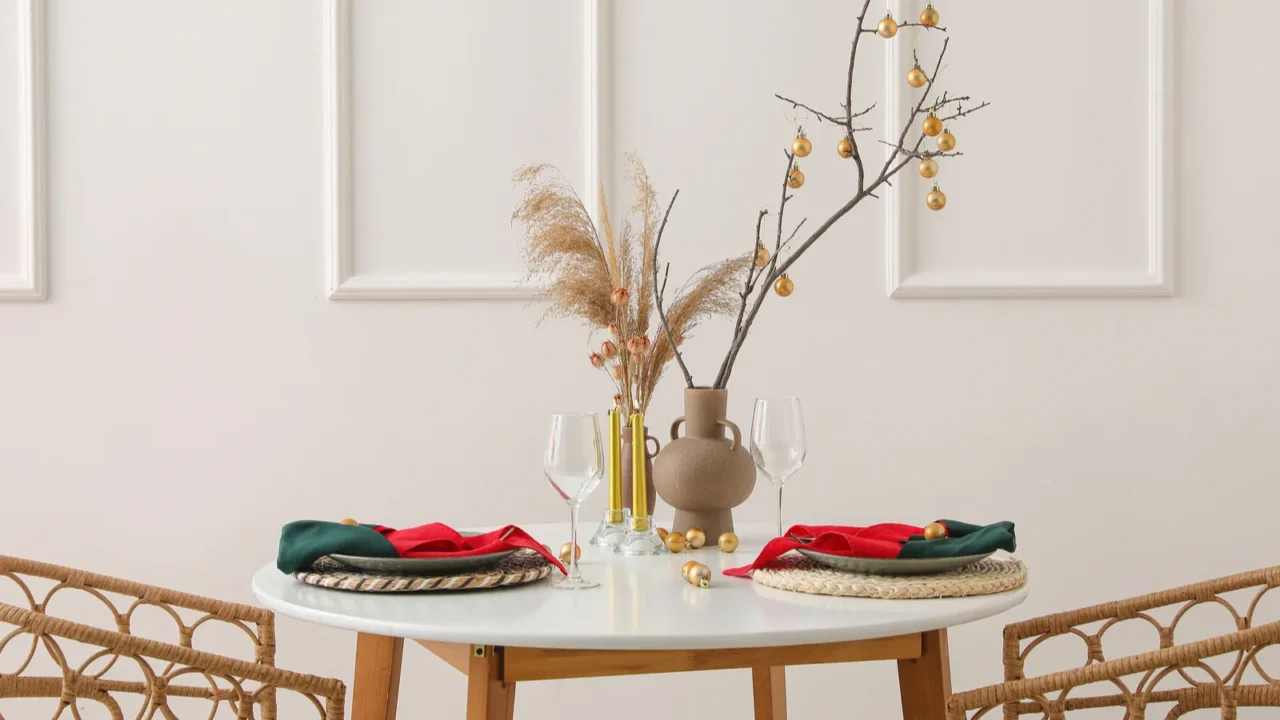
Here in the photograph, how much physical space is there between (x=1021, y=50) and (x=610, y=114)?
2.77 ft

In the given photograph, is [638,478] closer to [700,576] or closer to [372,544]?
[700,576]

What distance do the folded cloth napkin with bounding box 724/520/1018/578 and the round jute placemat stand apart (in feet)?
0.07

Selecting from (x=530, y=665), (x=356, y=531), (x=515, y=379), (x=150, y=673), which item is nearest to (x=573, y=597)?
(x=530, y=665)

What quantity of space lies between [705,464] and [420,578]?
43 cm

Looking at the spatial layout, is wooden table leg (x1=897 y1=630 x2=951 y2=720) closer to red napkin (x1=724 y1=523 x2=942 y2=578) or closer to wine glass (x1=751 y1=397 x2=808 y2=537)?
red napkin (x1=724 y1=523 x2=942 y2=578)

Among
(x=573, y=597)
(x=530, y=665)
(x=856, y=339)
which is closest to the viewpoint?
(x=530, y=665)

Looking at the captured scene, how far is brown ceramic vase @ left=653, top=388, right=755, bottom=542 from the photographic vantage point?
1466mm

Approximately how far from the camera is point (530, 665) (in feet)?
3.51

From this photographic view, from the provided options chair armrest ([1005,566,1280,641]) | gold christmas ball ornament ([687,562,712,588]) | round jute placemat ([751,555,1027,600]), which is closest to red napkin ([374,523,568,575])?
gold christmas ball ornament ([687,562,712,588])

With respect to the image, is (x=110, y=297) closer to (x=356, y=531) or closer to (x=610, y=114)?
(x=610, y=114)

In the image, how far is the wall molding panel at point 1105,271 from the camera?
7.45 ft

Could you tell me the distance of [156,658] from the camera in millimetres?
1111

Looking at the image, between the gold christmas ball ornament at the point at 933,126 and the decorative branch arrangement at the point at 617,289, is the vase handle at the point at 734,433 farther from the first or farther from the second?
the gold christmas ball ornament at the point at 933,126


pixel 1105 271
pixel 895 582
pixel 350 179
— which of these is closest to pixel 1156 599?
pixel 895 582
